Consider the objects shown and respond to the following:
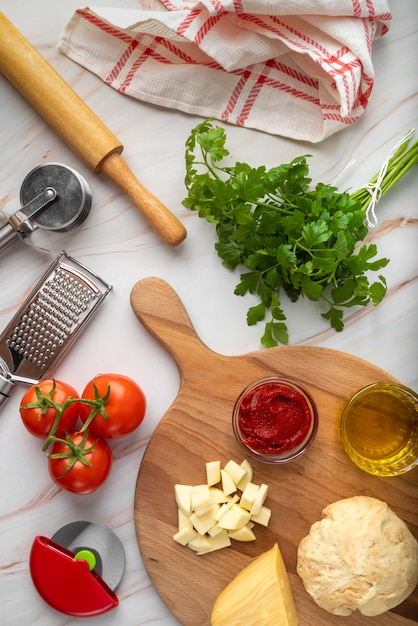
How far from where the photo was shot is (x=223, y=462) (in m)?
2.01

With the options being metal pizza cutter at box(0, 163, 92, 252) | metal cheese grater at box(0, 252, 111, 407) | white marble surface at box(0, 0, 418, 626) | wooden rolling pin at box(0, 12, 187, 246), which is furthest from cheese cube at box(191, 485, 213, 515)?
metal pizza cutter at box(0, 163, 92, 252)

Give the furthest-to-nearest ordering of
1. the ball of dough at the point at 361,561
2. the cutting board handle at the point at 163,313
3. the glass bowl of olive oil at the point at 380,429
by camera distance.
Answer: the cutting board handle at the point at 163,313 → the glass bowl of olive oil at the point at 380,429 → the ball of dough at the point at 361,561

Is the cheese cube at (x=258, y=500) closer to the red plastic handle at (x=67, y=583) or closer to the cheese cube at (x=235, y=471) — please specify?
the cheese cube at (x=235, y=471)

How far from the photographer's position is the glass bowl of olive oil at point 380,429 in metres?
1.91

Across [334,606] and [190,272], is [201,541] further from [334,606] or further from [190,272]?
[190,272]

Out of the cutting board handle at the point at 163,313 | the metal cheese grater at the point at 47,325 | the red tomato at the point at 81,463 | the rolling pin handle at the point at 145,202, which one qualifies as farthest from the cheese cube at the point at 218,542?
the rolling pin handle at the point at 145,202

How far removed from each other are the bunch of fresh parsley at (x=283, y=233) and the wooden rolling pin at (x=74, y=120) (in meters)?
0.10

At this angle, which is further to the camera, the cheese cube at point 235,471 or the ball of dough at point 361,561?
the cheese cube at point 235,471

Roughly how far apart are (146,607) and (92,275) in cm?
97

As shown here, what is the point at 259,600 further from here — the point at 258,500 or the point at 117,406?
the point at 117,406

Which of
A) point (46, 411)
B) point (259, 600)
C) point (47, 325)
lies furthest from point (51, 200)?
point (259, 600)

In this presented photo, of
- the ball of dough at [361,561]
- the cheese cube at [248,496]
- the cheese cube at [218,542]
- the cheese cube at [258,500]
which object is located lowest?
the ball of dough at [361,561]

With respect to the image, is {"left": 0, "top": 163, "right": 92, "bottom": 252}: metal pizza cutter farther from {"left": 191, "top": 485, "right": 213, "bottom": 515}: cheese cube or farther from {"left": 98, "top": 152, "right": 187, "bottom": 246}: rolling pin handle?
{"left": 191, "top": 485, "right": 213, "bottom": 515}: cheese cube

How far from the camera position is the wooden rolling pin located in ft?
6.58
